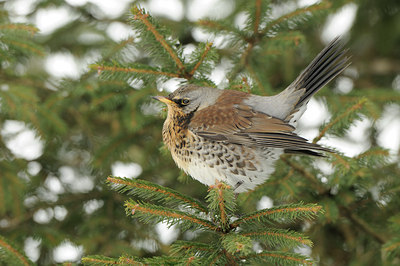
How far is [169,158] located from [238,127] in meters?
0.85

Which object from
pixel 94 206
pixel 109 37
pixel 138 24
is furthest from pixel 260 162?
pixel 109 37

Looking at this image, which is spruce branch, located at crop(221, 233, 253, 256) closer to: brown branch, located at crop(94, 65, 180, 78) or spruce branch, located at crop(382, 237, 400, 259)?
spruce branch, located at crop(382, 237, 400, 259)

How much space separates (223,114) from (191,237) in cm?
143

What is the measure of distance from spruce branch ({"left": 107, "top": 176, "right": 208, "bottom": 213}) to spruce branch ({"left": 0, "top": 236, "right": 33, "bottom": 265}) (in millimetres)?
766

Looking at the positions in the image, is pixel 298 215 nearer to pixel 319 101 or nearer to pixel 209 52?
pixel 209 52

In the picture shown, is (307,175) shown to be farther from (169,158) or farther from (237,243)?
(237,243)

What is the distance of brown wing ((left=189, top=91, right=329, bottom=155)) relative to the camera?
2.77 meters

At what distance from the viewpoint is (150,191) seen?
205cm

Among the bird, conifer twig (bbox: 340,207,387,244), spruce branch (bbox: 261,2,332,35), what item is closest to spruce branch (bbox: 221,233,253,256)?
the bird

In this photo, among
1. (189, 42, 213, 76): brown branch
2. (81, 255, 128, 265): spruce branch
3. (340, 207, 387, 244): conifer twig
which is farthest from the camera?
(340, 207, 387, 244): conifer twig

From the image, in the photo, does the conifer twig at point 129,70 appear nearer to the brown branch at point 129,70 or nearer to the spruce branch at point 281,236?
the brown branch at point 129,70

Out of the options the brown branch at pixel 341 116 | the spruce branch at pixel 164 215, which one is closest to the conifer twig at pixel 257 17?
the brown branch at pixel 341 116

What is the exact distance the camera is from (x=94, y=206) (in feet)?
12.6

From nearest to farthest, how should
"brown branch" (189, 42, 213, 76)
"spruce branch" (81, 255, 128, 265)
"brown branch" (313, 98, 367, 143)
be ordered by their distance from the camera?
"spruce branch" (81, 255, 128, 265), "brown branch" (189, 42, 213, 76), "brown branch" (313, 98, 367, 143)
